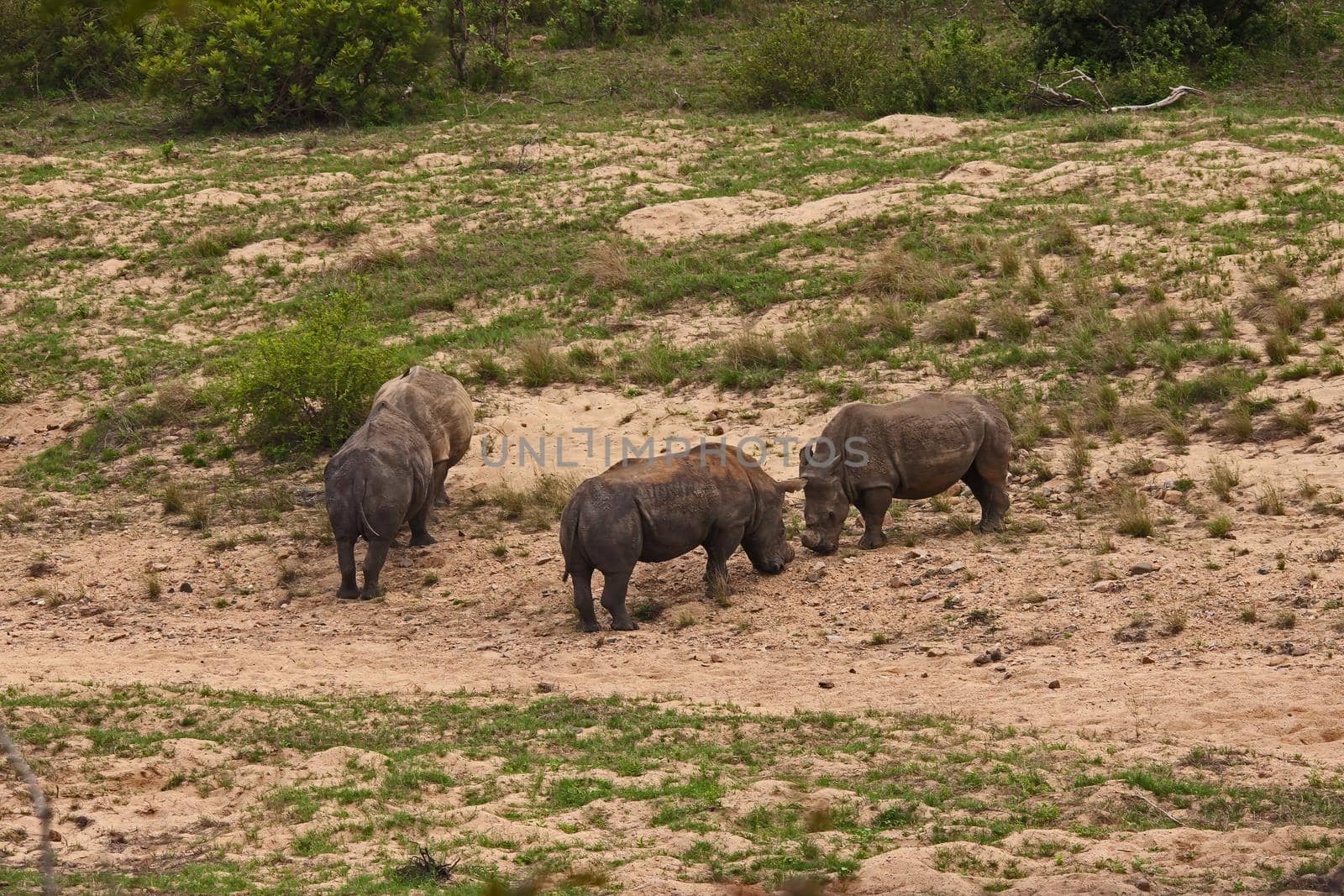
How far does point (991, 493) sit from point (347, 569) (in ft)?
18.9

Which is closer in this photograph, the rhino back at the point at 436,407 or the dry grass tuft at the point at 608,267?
the rhino back at the point at 436,407

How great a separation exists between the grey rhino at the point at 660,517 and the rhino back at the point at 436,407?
2848 millimetres

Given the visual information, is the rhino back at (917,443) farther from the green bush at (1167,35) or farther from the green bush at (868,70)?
the green bush at (1167,35)

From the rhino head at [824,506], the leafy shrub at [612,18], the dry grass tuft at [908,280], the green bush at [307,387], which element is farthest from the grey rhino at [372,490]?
the leafy shrub at [612,18]

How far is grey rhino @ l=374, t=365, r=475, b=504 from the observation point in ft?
47.3

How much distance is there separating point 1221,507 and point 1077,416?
8.84ft

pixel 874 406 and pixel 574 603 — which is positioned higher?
pixel 874 406

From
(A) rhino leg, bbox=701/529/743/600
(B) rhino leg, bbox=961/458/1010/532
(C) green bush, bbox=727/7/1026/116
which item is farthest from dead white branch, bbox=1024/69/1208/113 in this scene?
(A) rhino leg, bbox=701/529/743/600

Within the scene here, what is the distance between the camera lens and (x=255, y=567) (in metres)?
14.3

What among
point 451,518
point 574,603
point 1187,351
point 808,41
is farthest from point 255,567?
point 808,41

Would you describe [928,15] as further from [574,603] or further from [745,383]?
Result: [574,603]

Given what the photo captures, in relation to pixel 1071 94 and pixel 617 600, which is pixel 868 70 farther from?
pixel 617 600

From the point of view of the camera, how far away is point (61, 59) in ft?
108

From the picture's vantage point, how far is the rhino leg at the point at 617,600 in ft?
39.6
